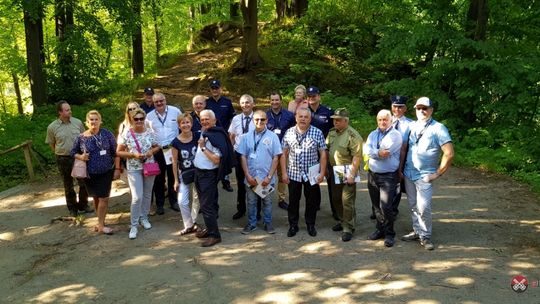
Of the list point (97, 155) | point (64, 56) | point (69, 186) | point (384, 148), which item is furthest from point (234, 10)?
point (384, 148)

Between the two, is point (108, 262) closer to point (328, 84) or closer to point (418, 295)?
point (418, 295)

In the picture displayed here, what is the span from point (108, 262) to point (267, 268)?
6.97ft

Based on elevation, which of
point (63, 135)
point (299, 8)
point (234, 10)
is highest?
point (234, 10)

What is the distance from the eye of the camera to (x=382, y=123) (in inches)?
224

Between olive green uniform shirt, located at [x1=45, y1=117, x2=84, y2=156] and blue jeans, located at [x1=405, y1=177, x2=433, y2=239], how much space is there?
5.27 meters

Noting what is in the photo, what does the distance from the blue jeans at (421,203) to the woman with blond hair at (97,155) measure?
13.9 ft

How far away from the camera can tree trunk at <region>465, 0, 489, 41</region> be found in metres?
10.2

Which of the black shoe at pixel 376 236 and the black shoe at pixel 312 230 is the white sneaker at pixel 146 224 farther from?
the black shoe at pixel 376 236

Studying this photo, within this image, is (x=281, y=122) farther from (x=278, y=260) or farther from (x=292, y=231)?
(x=278, y=260)

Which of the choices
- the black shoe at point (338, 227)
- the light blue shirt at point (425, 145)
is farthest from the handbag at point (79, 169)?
the light blue shirt at point (425, 145)

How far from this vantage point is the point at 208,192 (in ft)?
19.9

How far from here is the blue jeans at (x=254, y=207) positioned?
6.42 meters

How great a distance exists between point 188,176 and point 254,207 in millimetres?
1089

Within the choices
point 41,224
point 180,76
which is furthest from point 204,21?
point 41,224
